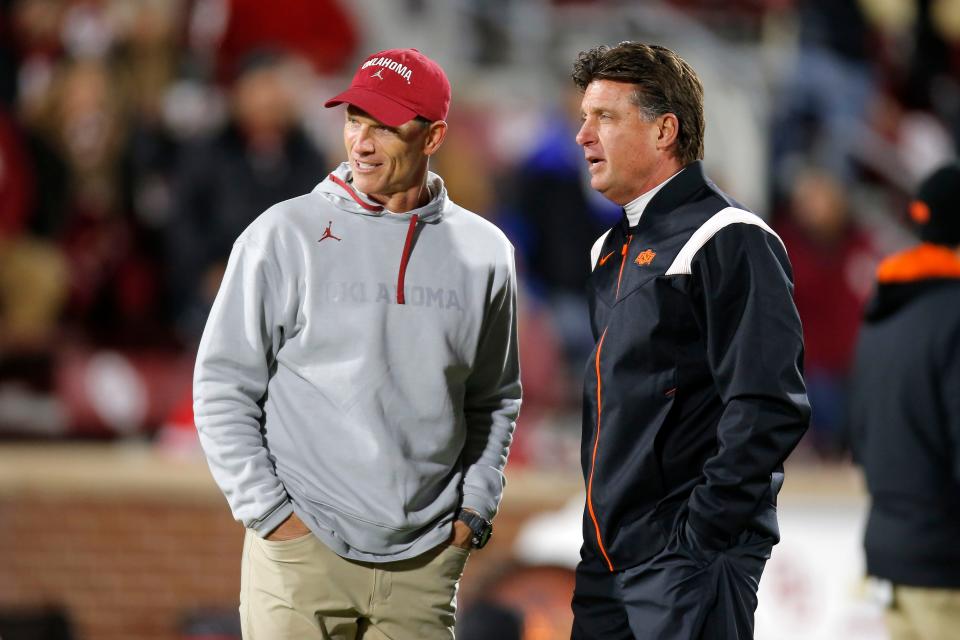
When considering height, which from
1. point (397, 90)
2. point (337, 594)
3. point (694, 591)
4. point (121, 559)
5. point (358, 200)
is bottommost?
point (121, 559)

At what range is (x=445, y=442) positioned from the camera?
2717 millimetres

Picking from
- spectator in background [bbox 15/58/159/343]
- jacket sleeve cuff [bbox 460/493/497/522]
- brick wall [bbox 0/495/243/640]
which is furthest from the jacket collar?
spectator in background [bbox 15/58/159/343]

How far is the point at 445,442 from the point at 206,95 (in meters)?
5.11

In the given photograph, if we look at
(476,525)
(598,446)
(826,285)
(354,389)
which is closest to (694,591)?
(598,446)

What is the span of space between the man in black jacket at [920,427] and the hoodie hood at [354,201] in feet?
4.71

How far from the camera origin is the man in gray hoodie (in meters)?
2.63

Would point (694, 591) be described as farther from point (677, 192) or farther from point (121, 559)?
point (121, 559)

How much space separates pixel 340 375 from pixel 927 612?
1840 millimetres

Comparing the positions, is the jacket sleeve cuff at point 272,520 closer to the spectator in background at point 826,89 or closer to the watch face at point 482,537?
the watch face at point 482,537

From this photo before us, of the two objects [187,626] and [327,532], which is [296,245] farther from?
[187,626]

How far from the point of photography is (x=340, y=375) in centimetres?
263

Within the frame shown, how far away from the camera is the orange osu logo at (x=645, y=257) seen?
259 cm

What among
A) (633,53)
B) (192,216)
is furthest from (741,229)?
(192,216)

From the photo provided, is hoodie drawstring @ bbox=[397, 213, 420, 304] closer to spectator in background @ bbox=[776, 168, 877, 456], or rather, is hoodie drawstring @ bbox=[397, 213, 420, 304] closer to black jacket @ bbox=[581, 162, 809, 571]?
black jacket @ bbox=[581, 162, 809, 571]
